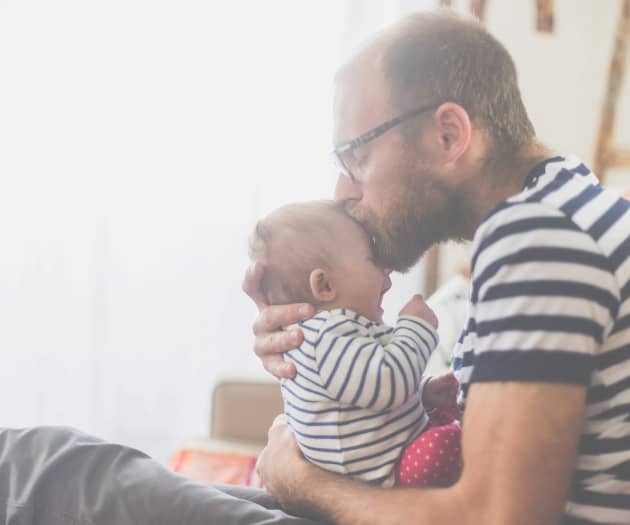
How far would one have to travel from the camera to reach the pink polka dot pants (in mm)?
995

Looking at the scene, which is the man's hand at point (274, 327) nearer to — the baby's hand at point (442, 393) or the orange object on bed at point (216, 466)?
the baby's hand at point (442, 393)

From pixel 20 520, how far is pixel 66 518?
83mm

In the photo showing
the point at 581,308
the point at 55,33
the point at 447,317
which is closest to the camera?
the point at 581,308

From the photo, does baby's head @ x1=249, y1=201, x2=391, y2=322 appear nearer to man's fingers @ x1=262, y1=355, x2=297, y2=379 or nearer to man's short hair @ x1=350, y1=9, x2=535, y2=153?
man's fingers @ x1=262, y1=355, x2=297, y2=379

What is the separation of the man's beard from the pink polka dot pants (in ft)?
A: 1.04

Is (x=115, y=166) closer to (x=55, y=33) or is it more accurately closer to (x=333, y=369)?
(x=55, y=33)

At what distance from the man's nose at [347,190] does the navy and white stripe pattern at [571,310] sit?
0.38 meters

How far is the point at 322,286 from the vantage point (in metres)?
1.14

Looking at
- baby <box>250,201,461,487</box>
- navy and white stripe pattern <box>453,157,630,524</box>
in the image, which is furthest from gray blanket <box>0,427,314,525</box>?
navy and white stripe pattern <box>453,157,630,524</box>

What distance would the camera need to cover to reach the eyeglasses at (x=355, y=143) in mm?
1123

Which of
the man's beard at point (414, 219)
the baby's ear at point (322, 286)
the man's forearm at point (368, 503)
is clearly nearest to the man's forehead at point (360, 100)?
the man's beard at point (414, 219)

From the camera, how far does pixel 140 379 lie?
2.77 m

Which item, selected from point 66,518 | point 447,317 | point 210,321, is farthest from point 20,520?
point 210,321

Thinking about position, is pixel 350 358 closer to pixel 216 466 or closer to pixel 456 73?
pixel 456 73
